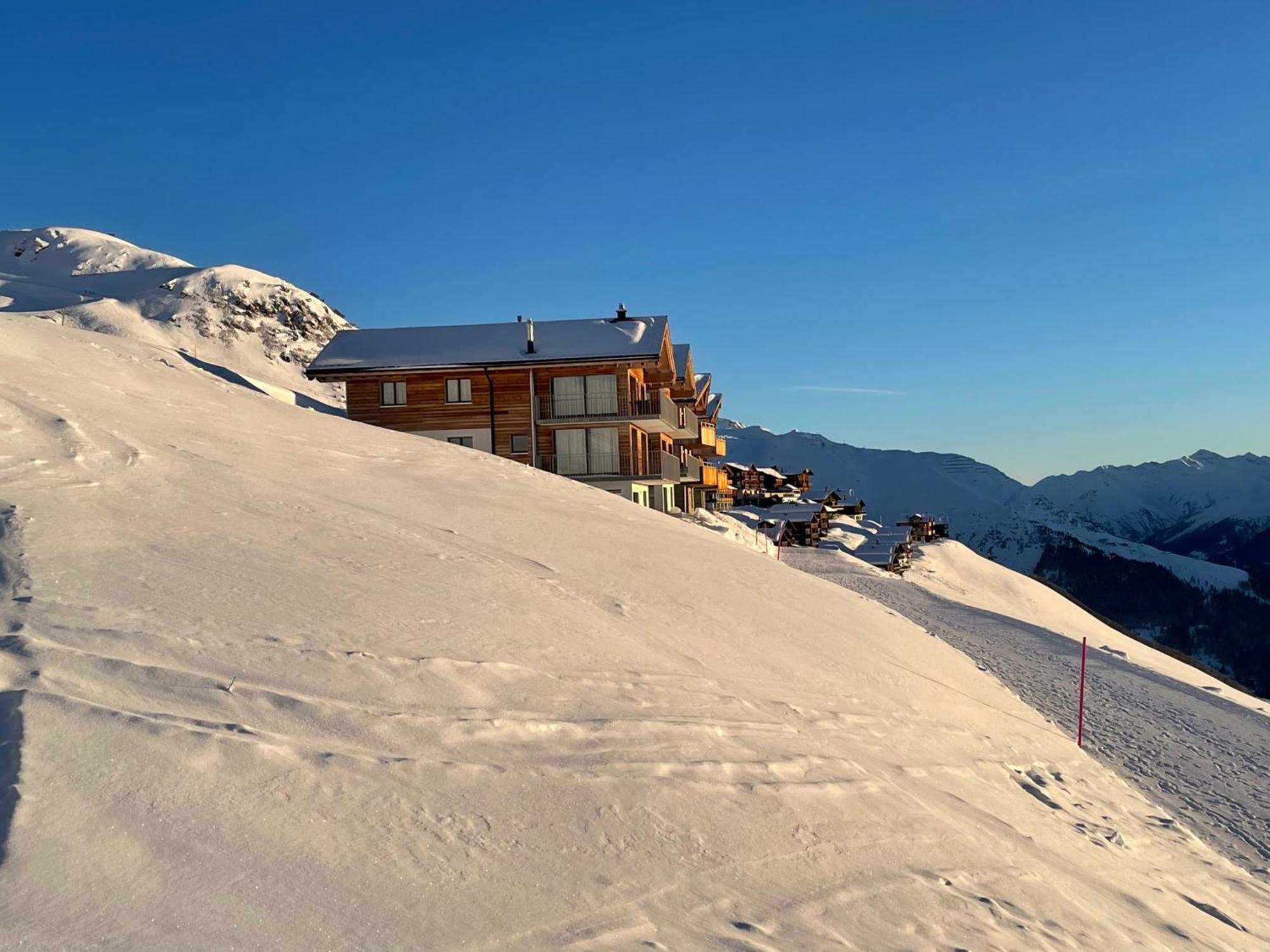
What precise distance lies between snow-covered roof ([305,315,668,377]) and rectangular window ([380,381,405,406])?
2.35 feet

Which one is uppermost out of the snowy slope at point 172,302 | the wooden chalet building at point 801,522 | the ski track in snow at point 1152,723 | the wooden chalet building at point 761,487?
the snowy slope at point 172,302

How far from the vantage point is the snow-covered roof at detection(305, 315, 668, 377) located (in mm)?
36531

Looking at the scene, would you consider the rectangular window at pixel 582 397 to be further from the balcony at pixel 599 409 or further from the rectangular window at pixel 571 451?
the rectangular window at pixel 571 451

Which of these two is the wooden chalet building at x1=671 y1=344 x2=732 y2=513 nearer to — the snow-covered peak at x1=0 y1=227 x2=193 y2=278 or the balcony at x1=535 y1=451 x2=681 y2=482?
the balcony at x1=535 y1=451 x2=681 y2=482

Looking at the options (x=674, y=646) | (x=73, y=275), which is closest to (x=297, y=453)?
(x=674, y=646)

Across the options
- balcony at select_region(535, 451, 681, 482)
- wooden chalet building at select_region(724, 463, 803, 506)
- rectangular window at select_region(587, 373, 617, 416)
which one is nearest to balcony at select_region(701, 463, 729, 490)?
balcony at select_region(535, 451, 681, 482)

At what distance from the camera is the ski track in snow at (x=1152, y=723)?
1062 centimetres

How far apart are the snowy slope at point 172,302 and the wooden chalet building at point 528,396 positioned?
38.9 m

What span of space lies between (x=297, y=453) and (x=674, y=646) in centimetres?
803

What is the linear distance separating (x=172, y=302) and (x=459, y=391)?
7732 centimetres

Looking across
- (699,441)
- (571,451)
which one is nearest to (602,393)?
(571,451)

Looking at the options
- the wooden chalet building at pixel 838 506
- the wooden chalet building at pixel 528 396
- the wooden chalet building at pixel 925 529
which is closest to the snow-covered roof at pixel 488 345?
the wooden chalet building at pixel 528 396

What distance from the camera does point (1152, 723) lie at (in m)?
15.2

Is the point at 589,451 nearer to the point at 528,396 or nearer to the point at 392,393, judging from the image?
the point at 528,396
